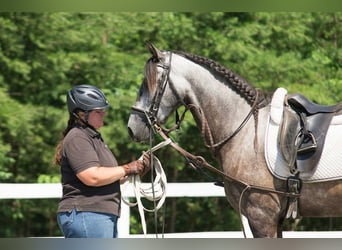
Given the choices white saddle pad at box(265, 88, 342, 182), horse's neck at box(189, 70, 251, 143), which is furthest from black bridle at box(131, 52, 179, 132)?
white saddle pad at box(265, 88, 342, 182)

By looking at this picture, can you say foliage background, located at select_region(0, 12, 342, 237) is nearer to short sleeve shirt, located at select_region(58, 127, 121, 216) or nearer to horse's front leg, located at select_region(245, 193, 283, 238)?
horse's front leg, located at select_region(245, 193, 283, 238)

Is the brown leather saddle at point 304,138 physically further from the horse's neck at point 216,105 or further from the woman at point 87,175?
the woman at point 87,175

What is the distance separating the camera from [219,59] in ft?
33.5

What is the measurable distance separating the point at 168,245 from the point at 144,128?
3325 mm

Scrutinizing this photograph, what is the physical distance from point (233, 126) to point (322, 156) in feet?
1.95

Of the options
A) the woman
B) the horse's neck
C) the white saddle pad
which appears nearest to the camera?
the woman

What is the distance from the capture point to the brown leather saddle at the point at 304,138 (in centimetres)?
386

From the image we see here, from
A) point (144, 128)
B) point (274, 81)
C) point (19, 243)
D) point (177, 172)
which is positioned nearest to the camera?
point (19, 243)

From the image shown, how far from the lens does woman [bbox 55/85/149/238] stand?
3.09m

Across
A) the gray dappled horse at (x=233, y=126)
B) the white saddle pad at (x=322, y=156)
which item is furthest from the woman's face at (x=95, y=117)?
the white saddle pad at (x=322, y=156)

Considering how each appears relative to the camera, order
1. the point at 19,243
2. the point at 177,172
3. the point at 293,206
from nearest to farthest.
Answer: the point at 19,243 < the point at 293,206 < the point at 177,172

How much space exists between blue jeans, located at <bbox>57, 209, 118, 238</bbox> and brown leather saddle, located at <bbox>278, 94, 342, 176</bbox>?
1252 mm
